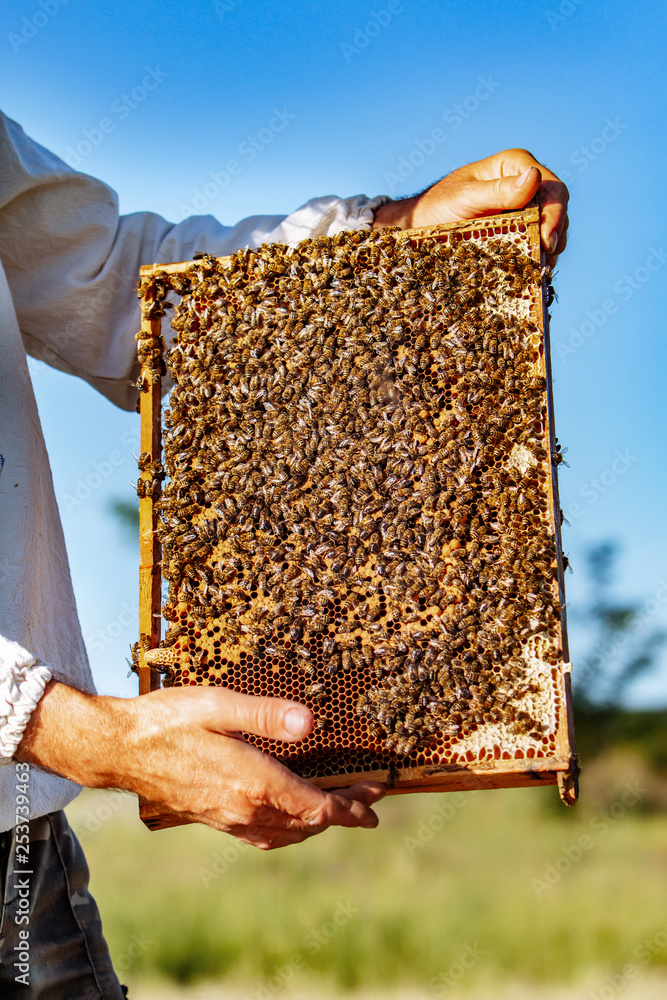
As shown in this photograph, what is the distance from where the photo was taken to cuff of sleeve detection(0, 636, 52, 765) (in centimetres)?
311

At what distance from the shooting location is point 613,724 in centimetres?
2784

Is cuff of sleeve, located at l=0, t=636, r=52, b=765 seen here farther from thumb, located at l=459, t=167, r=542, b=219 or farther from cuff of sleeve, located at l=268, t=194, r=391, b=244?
thumb, located at l=459, t=167, r=542, b=219

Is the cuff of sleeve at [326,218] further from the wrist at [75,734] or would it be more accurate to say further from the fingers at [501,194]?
the wrist at [75,734]

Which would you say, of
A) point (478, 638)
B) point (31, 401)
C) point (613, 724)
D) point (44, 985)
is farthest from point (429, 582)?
point (613, 724)

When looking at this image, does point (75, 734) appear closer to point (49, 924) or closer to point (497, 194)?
point (49, 924)

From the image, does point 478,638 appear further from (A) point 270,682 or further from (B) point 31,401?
(B) point 31,401

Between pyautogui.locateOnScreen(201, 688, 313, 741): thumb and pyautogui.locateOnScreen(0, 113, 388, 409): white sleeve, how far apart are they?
247cm

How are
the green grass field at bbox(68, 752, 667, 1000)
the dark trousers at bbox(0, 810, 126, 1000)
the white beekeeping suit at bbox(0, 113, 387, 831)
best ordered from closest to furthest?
the dark trousers at bbox(0, 810, 126, 1000) → the white beekeeping suit at bbox(0, 113, 387, 831) → the green grass field at bbox(68, 752, 667, 1000)

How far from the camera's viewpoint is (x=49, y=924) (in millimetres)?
3867


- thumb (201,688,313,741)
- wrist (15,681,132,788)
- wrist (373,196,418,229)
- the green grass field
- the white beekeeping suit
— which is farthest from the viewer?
the green grass field

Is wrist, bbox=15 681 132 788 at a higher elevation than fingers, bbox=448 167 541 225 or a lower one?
lower

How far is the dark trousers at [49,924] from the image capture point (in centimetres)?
368

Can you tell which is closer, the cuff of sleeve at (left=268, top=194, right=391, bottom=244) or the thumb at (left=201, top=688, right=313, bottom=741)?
the thumb at (left=201, top=688, right=313, bottom=741)

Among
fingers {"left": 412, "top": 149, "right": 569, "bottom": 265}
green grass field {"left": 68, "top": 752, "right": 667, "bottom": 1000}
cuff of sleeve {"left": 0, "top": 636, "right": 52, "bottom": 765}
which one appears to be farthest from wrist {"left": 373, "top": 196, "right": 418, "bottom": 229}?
green grass field {"left": 68, "top": 752, "right": 667, "bottom": 1000}
